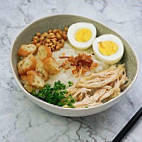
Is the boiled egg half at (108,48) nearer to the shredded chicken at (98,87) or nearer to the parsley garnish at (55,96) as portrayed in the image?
the shredded chicken at (98,87)

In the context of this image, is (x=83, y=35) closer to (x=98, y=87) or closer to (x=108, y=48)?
(x=108, y=48)

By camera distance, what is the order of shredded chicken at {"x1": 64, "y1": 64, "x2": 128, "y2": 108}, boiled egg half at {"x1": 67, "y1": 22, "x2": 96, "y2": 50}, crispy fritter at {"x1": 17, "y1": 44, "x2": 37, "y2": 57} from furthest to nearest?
boiled egg half at {"x1": 67, "y1": 22, "x2": 96, "y2": 50}, crispy fritter at {"x1": 17, "y1": 44, "x2": 37, "y2": 57}, shredded chicken at {"x1": 64, "y1": 64, "x2": 128, "y2": 108}

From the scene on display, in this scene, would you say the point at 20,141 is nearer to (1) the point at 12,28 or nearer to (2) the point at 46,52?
(2) the point at 46,52

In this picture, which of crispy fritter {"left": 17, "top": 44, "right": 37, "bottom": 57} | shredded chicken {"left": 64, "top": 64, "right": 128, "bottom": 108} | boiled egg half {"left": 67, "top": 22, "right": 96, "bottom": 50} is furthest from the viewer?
boiled egg half {"left": 67, "top": 22, "right": 96, "bottom": 50}

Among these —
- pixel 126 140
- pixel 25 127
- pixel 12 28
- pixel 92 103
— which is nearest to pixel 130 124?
pixel 126 140

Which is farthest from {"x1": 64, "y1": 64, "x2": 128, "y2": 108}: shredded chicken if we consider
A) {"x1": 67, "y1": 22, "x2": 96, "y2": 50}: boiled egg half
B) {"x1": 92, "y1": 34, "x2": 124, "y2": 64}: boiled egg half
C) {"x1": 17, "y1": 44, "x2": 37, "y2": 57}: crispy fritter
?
{"x1": 17, "y1": 44, "x2": 37, "y2": 57}: crispy fritter

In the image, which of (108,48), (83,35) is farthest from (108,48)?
(83,35)

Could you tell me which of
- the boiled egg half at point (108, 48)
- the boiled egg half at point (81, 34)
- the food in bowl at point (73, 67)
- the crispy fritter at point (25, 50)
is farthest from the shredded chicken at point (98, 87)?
the crispy fritter at point (25, 50)

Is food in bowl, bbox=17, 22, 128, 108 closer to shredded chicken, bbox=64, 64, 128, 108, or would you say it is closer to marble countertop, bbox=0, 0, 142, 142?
shredded chicken, bbox=64, 64, 128, 108
